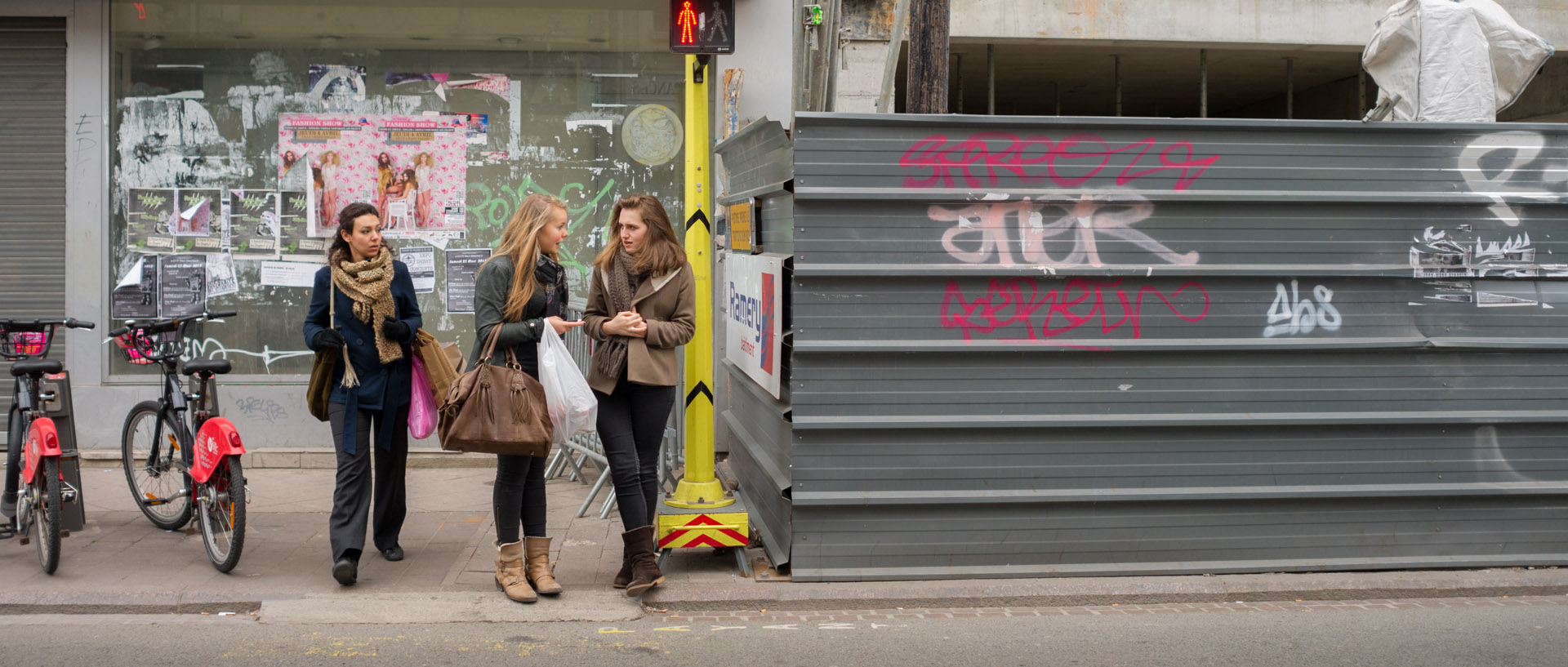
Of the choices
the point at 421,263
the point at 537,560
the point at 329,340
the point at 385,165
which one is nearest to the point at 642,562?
the point at 537,560

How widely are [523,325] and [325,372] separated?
4.12ft

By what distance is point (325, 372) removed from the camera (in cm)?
582

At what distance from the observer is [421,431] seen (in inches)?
225

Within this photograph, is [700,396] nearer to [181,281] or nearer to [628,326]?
[628,326]

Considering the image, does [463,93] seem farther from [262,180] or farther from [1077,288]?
[1077,288]

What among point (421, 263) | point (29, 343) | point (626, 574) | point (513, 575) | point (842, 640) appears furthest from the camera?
point (421, 263)

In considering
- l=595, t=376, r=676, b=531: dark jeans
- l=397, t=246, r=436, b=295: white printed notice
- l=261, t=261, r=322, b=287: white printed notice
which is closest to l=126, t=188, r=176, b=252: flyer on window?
l=261, t=261, r=322, b=287: white printed notice

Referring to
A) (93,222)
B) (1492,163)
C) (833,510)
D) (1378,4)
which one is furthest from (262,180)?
(1378,4)

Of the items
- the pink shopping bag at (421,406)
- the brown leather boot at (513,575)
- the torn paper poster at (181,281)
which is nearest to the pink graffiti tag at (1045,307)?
the brown leather boot at (513,575)

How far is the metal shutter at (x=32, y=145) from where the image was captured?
29.5ft

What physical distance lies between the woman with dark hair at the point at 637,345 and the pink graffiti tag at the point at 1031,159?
1.20m

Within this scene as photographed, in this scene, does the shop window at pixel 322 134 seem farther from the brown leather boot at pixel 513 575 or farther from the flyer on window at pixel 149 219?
the brown leather boot at pixel 513 575

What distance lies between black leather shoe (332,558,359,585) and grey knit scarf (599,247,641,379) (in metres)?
1.54

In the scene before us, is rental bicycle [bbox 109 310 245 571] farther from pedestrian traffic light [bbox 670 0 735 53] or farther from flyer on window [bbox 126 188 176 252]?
pedestrian traffic light [bbox 670 0 735 53]
